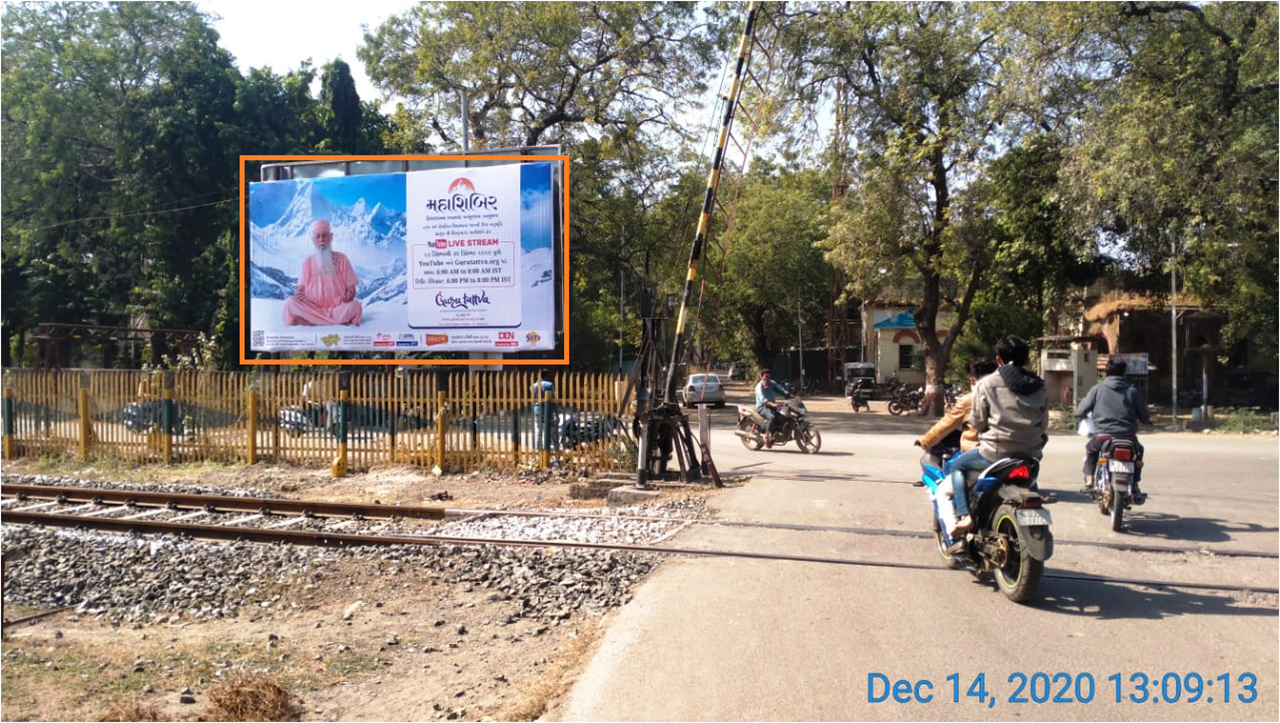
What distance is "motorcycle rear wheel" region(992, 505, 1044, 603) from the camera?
5.67 metres

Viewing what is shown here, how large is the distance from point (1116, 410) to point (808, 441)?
8.00 meters

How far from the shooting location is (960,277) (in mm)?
28016

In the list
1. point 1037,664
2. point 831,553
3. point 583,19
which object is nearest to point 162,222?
point 583,19

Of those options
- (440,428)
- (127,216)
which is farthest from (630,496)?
(127,216)

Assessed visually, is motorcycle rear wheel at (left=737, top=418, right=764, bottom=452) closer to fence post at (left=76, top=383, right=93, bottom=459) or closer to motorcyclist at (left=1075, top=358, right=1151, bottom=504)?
motorcyclist at (left=1075, top=358, right=1151, bottom=504)

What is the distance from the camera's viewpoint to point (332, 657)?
5.99 metres

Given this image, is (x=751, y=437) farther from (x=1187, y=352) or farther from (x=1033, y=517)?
(x=1187, y=352)

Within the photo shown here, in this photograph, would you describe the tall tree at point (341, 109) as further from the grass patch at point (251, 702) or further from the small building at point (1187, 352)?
the grass patch at point (251, 702)

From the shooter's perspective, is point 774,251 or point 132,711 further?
point 774,251

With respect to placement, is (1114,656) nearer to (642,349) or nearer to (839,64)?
(642,349)

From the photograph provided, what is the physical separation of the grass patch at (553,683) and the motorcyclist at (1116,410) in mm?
5590

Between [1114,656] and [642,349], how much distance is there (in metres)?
7.76

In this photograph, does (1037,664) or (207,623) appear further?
(207,623)

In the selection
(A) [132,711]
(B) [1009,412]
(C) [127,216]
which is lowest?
(A) [132,711]
